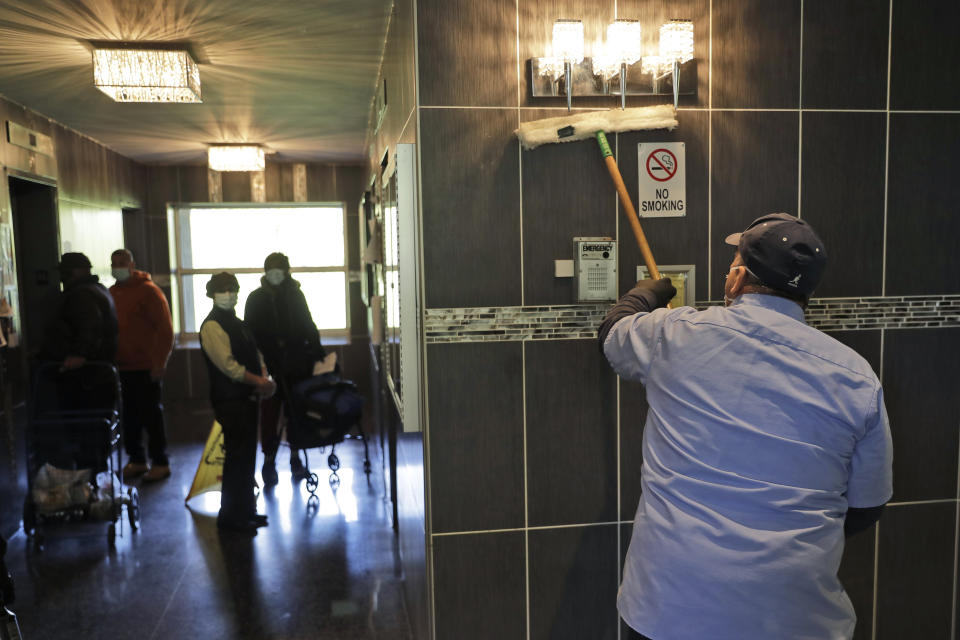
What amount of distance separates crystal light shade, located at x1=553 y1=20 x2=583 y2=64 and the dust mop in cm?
17

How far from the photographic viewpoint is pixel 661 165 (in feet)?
7.12

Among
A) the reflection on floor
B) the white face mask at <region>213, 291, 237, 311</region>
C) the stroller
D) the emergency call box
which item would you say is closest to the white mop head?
the emergency call box

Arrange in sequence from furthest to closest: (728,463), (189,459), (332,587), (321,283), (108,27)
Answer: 1. (321,283)
2. (189,459)
3. (332,587)
4. (108,27)
5. (728,463)

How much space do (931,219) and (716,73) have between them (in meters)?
0.89

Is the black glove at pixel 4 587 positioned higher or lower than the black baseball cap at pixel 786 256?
lower

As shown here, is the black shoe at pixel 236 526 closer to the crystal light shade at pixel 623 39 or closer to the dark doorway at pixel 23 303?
the dark doorway at pixel 23 303

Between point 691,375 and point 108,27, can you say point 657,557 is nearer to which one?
point 691,375

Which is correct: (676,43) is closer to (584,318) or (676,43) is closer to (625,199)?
(625,199)

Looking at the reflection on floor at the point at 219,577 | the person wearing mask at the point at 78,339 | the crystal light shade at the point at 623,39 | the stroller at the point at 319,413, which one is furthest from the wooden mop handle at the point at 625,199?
the person wearing mask at the point at 78,339

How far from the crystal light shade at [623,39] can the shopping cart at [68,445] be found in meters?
3.05

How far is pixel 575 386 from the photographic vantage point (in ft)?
7.23

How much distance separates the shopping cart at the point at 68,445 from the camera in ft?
12.0

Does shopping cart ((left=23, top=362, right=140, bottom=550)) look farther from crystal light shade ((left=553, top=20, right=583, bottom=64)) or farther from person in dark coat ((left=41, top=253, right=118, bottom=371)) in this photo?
crystal light shade ((left=553, top=20, right=583, bottom=64))

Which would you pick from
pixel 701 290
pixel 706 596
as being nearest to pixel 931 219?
pixel 701 290
